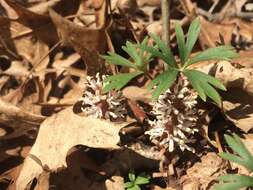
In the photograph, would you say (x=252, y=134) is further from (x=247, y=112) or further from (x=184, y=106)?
(x=184, y=106)

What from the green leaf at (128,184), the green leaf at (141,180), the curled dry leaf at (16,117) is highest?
the curled dry leaf at (16,117)

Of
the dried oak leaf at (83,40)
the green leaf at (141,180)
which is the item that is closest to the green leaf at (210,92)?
the green leaf at (141,180)

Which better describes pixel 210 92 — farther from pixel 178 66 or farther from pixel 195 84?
pixel 178 66

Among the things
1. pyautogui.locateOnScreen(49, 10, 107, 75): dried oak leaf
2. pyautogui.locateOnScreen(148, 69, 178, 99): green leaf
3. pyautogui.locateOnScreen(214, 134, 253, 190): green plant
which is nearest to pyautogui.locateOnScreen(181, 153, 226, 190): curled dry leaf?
pyautogui.locateOnScreen(214, 134, 253, 190): green plant

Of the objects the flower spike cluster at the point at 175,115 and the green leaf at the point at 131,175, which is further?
the green leaf at the point at 131,175

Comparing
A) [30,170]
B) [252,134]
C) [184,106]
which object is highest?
[184,106]

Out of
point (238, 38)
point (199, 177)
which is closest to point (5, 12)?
point (238, 38)

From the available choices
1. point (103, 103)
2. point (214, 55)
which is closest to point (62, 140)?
point (103, 103)

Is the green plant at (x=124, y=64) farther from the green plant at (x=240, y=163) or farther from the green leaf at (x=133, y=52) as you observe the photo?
the green plant at (x=240, y=163)
